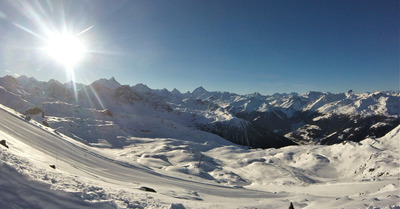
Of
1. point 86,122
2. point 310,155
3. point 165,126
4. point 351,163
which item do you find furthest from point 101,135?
point 351,163

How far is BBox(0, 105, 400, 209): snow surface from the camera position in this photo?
7714 millimetres

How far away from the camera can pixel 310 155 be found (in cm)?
8212

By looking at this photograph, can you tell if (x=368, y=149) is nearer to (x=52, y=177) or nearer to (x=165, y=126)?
(x=52, y=177)

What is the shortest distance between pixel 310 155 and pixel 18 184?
296 feet

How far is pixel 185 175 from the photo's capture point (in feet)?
122

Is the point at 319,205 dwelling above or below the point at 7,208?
below

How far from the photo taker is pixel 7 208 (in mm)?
5656

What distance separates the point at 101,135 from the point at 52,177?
399 ft

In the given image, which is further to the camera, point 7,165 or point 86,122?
point 86,122

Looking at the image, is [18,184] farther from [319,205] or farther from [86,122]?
[86,122]

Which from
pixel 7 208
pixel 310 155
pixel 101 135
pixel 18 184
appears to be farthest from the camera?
pixel 101 135

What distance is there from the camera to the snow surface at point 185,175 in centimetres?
771

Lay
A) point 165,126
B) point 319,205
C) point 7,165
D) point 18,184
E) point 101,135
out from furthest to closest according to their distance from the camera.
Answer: point 165,126, point 101,135, point 319,205, point 7,165, point 18,184

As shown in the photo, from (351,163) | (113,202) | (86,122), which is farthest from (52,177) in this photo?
(86,122)
